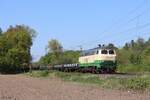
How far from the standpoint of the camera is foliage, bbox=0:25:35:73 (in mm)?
92938

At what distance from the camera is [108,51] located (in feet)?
201

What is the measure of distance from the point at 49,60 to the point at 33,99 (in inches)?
4828

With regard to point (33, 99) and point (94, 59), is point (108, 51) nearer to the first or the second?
point (94, 59)

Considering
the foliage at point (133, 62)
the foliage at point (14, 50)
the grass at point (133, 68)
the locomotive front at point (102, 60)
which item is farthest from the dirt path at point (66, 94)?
the foliage at point (14, 50)

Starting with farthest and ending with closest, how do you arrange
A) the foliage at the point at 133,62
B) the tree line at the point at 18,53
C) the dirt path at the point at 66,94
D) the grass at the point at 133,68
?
the tree line at the point at 18,53 < the foliage at the point at 133,62 < the grass at the point at 133,68 < the dirt path at the point at 66,94

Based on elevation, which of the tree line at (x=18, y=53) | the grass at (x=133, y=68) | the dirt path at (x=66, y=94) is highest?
the tree line at (x=18, y=53)

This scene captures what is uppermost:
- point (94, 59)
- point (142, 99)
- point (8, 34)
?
point (8, 34)

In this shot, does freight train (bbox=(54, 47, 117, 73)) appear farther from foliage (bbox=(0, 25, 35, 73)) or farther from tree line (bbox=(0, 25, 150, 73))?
foliage (bbox=(0, 25, 35, 73))

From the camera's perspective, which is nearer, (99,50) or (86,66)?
(99,50)

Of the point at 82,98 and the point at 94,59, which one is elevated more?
the point at 94,59

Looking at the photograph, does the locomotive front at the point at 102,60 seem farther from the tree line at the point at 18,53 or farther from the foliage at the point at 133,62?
the tree line at the point at 18,53

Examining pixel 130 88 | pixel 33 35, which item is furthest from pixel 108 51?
pixel 33 35

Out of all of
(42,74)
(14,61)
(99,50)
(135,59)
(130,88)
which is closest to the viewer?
(130,88)

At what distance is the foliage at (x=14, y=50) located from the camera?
92.9m
